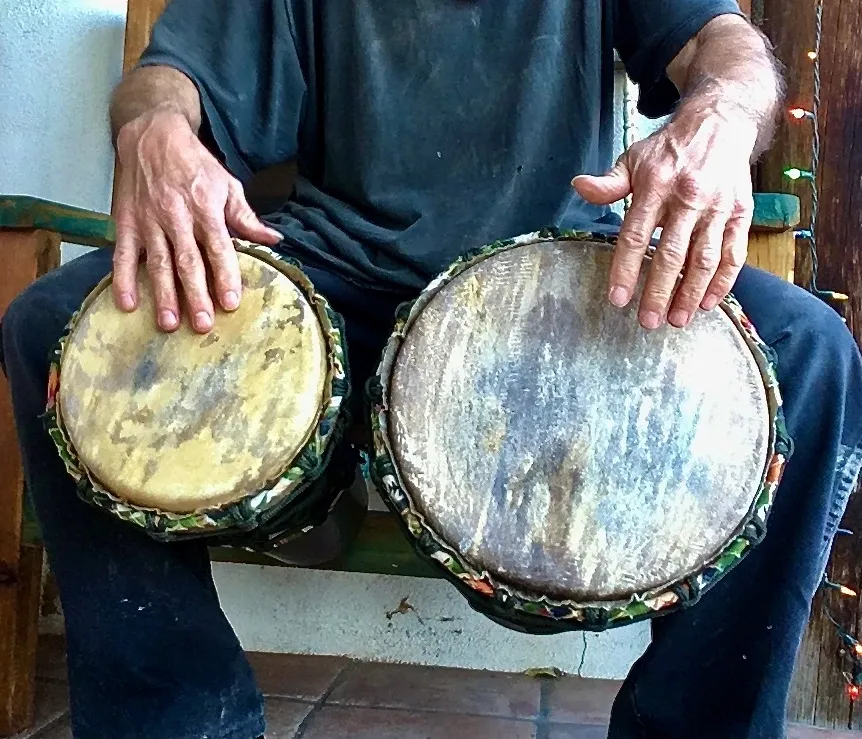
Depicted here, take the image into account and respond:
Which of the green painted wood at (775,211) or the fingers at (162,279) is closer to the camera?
the fingers at (162,279)

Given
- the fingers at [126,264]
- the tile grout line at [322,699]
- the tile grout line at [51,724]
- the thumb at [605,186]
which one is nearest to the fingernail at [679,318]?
the thumb at [605,186]

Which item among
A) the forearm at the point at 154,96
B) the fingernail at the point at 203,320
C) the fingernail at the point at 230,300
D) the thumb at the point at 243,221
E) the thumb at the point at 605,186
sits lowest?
the fingernail at the point at 203,320

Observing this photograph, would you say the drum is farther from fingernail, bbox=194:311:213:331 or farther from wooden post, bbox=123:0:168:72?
wooden post, bbox=123:0:168:72

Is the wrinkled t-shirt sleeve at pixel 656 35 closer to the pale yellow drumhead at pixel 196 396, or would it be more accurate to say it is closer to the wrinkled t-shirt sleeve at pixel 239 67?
the wrinkled t-shirt sleeve at pixel 239 67

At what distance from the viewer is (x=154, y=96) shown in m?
1.03

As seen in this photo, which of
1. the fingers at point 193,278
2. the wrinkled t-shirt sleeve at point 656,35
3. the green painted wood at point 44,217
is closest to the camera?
the fingers at point 193,278

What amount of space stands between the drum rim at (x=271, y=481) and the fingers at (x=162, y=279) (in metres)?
0.09

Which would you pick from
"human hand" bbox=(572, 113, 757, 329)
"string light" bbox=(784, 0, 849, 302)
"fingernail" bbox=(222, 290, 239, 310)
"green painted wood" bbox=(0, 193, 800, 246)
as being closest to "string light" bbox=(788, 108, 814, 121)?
"string light" bbox=(784, 0, 849, 302)

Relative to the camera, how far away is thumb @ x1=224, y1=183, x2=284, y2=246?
0.89 m

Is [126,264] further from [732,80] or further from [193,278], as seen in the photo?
[732,80]

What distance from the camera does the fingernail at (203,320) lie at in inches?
31.2

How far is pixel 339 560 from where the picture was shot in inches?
49.3

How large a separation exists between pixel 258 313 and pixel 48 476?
0.30 m

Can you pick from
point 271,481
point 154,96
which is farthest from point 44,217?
point 271,481
